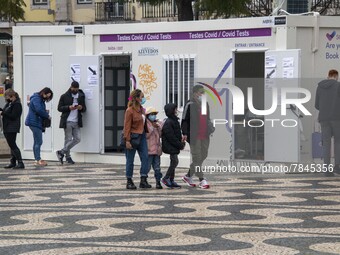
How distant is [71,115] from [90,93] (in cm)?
63

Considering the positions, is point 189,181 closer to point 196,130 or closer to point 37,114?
point 196,130

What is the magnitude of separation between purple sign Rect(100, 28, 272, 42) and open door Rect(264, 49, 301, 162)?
527 mm

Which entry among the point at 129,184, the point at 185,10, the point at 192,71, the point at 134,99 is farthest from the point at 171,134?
the point at 185,10

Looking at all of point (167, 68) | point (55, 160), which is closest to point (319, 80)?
point (167, 68)

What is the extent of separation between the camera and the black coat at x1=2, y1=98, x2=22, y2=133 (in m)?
23.3

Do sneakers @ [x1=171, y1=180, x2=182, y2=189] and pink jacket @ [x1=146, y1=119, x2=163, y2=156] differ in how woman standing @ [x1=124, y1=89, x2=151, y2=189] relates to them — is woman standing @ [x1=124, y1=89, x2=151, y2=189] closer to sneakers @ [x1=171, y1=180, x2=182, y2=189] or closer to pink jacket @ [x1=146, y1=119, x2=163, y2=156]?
pink jacket @ [x1=146, y1=119, x2=163, y2=156]

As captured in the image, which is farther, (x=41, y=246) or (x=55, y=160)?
(x=55, y=160)

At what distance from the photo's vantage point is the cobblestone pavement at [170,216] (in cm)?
1246

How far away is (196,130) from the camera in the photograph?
62.5 feet

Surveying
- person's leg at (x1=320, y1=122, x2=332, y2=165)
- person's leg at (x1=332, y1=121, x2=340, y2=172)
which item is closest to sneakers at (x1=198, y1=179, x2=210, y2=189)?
person's leg at (x1=320, y1=122, x2=332, y2=165)

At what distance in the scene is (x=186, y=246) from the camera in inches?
488

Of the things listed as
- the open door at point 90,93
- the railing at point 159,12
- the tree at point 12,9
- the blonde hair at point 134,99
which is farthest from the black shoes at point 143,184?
the railing at point 159,12

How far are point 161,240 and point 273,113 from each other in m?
9.55

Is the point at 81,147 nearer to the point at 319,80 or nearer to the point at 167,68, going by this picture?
the point at 167,68
